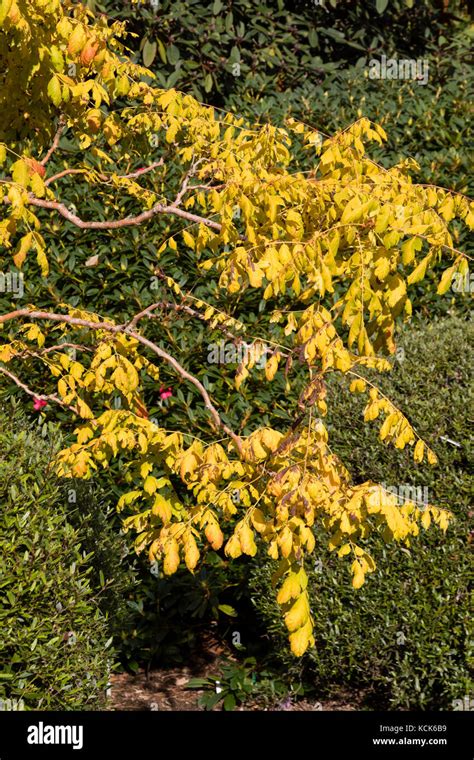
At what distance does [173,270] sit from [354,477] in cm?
214

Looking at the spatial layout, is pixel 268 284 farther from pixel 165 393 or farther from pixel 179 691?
pixel 179 691

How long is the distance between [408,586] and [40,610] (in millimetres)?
1715

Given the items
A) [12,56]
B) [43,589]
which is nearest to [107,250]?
[12,56]

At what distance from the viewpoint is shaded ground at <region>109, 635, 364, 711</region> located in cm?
511

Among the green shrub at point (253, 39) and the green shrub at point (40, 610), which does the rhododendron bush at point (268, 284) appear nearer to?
the green shrub at point (40, 610)

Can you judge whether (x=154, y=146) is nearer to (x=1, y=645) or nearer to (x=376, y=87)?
(x=376, y=87)

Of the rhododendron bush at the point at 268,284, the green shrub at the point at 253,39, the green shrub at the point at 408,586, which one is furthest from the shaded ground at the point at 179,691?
the green shrub at the point at 253,39

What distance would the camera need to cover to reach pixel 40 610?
3850 mm

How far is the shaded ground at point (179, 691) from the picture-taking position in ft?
16.8

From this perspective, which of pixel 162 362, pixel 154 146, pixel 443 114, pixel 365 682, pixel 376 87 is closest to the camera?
pixel 365 682

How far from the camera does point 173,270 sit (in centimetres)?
636

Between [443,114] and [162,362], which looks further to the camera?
[443,114]

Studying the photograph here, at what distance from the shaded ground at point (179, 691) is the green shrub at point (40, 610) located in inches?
51.1

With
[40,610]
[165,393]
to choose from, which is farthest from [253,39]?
[40,610]
